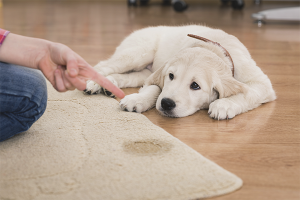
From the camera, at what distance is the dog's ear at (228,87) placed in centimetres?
179

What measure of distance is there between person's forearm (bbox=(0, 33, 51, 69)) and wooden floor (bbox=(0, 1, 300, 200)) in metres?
0.69

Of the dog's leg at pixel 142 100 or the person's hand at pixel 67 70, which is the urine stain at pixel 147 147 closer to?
the person's hand at pixel 67 70

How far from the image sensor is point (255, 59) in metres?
2.88

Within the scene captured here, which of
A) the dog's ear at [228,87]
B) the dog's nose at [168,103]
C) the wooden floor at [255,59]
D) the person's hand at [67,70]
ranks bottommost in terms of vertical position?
the wooden floor at [255,59]

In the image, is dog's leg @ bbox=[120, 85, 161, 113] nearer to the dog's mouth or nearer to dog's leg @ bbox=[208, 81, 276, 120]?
the dog's mouth

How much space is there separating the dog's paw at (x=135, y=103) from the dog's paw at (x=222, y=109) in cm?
35

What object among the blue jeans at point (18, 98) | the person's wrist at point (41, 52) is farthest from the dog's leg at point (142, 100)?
the person's wrist at point (41, 52)

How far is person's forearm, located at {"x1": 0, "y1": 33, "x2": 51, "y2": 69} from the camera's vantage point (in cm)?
125

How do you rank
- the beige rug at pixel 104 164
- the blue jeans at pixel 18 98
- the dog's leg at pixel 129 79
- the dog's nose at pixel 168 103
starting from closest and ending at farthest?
the beige rug at pixel 104 164
the blue jeans at pixel 18 98
the dog's nose at pixel 168 103
the dog's leg at pixel 129 79

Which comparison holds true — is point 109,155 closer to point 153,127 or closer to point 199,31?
point 153,127

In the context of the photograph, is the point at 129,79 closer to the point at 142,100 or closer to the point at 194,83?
the point at 142,100

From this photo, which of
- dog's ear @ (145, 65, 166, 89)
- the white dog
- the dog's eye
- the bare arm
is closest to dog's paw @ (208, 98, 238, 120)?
the white dog

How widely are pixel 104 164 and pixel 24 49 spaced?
20.1 inches

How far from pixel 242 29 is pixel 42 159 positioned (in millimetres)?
3503
